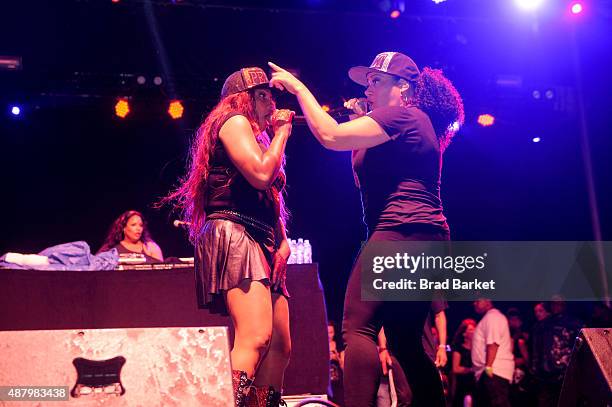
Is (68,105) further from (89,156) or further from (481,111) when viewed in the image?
(481,111)

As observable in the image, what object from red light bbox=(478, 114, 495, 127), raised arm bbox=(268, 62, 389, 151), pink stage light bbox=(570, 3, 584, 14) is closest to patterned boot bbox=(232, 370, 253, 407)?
raised arm bbox=(268, 62, 389, 151)

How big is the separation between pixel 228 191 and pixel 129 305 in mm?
2233

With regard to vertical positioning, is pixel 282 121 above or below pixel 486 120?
below

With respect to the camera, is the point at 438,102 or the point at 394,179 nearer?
the point at 394,179

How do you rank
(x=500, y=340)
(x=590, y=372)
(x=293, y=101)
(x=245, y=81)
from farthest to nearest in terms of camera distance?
(x=293, y=101) < (x=500, y=340) < (x=245, y=81) < (x=590, y=372)

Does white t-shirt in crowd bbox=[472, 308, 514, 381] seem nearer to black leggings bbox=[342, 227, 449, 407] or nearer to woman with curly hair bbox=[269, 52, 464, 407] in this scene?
woman with curly hair bbox=[269, 52, 464, 407]

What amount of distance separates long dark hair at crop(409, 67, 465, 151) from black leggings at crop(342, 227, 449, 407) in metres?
0.68

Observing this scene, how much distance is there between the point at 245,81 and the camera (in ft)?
11.2

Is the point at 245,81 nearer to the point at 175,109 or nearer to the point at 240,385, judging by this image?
the point at 240,385

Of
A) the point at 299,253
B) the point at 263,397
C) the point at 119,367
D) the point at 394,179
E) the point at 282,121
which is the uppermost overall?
the point at 282,121

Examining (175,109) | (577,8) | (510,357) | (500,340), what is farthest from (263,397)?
(577,8)

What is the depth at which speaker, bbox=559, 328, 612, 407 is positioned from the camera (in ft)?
7.57

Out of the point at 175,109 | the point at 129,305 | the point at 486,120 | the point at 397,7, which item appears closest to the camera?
the point at 129,305

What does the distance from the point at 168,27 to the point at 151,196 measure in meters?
2.65
